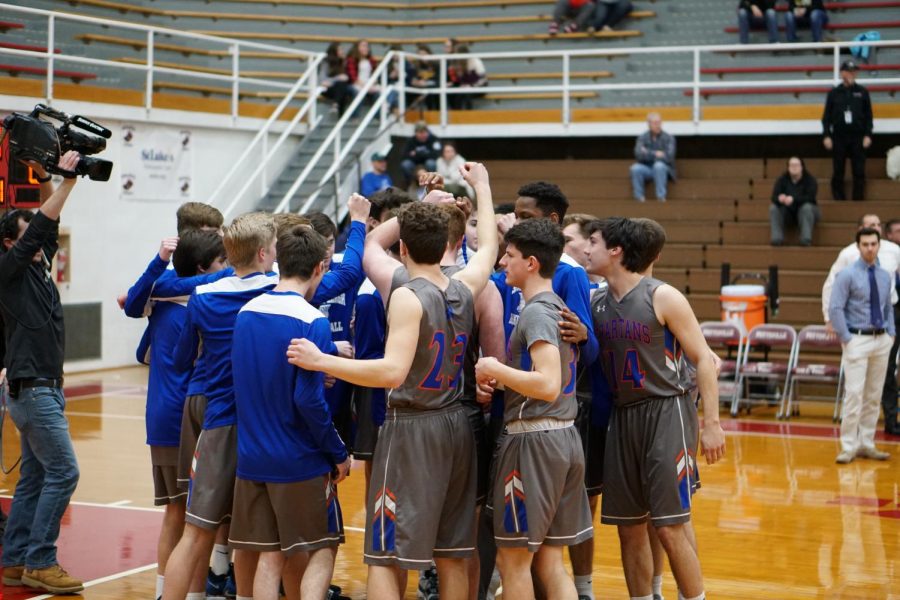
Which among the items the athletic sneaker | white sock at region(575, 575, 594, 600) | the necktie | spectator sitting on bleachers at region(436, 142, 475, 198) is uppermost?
spectator sitting on bleachers at region(436, 142, 475, 198)

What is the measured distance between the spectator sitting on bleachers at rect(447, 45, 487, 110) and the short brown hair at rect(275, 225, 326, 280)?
14066mm

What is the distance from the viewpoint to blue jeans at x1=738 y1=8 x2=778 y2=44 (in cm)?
1806

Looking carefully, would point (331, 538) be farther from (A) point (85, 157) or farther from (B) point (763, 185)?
(B) point (763, 185)

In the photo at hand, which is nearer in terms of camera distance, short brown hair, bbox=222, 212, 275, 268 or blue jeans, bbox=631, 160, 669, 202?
short brown hair, bbox=222, 212, 275, 268

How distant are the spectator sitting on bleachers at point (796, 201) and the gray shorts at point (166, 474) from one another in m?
11.1

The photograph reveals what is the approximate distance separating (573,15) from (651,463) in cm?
1585

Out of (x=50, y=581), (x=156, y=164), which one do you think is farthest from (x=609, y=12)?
(x=50, y=581)

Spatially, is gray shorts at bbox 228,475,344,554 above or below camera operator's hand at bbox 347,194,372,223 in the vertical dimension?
below

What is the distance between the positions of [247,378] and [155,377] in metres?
1.15

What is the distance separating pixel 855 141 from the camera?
50.4ft

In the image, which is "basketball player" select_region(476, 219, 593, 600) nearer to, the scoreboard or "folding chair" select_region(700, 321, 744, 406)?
the scoreboard

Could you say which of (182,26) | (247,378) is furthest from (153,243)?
(247,378)

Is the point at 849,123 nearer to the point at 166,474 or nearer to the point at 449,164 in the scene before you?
the point at 449,164

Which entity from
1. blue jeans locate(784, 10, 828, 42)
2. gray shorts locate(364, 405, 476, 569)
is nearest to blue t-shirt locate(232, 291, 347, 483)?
gray shorts locate(364, 405, 476, 569)
